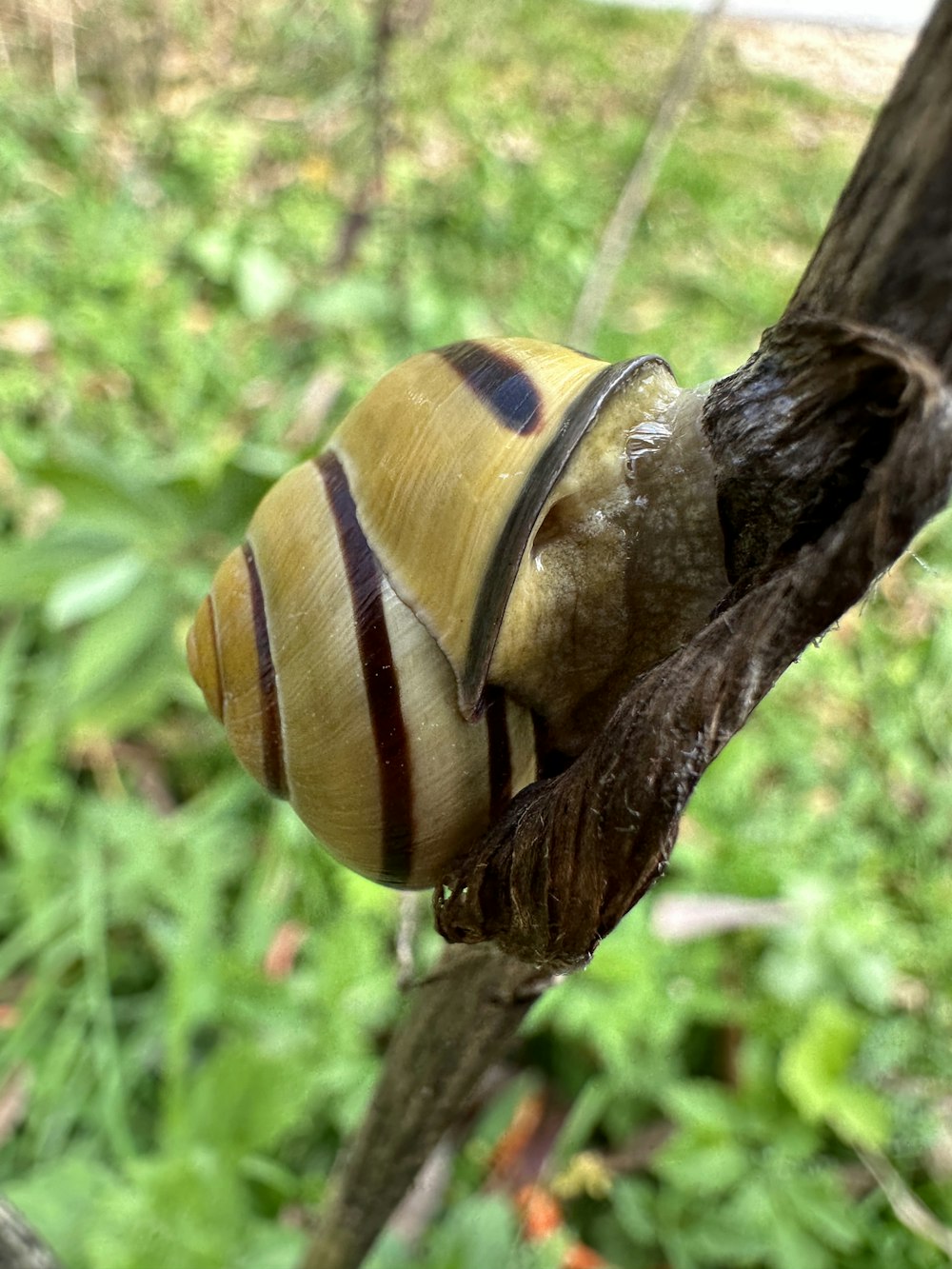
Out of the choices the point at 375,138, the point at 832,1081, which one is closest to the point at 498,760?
the point at 832,1081

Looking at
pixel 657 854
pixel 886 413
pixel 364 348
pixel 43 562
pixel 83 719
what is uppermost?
pixel 886 413

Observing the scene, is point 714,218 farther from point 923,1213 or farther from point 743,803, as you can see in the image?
point 923,1213

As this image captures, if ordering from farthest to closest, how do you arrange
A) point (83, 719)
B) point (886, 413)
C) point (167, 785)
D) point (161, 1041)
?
point (167, 785) → point (83, 719) → point (161, 1041) → point (886, 413)

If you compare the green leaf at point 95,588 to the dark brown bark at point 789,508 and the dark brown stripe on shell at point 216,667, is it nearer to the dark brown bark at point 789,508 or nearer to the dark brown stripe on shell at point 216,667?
the dark brown stripe on shell at point 216,667

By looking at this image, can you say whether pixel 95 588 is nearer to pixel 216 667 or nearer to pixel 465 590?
pixel 216 667

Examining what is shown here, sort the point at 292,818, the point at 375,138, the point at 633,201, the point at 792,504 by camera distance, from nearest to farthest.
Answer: the point at 792,504 → the point at 292,818 → the point at 375,138 → the point at 633,201

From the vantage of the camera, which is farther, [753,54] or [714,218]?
[753,54]

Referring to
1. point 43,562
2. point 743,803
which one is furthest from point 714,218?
point 43,562
